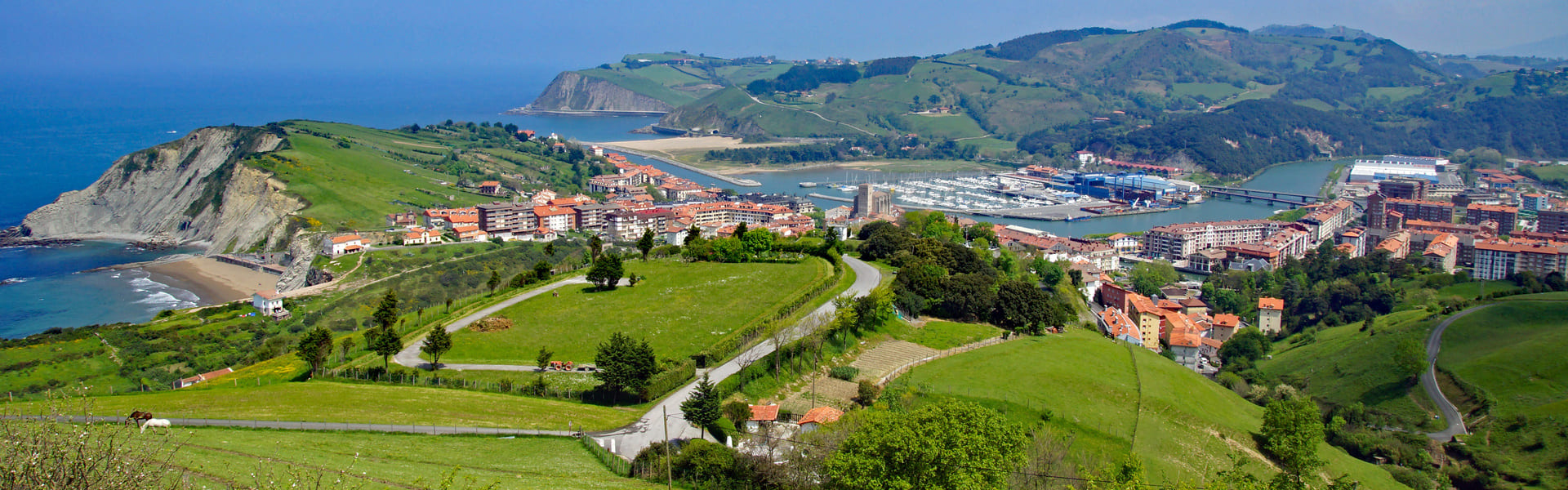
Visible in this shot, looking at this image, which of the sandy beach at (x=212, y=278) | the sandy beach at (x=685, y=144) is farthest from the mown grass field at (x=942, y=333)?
the sandy beach at (x=685, y=144)

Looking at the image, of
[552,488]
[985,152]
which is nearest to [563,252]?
[552,488]

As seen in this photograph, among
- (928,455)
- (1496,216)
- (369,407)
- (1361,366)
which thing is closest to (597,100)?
(1496,216)

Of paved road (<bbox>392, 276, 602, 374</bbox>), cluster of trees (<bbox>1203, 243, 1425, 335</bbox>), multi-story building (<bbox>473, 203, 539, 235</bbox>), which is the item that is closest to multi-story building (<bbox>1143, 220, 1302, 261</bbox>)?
cluster of trees (<bbox>1203, 243, 1425, 335</bbox>)

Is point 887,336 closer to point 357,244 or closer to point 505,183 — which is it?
point 357,244

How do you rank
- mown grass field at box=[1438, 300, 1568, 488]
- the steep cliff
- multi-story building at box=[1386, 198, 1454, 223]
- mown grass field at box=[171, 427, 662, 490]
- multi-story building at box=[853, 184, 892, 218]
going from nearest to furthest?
mown grass field at box=[171, 427, 662, 490]
mown grass field at box=[1438, 300, 1568, 488]
the steep cliff
multi-story building at box=[853, 184, 892, 218]
multi-story building at box=[1386, 198, 1454, 223]

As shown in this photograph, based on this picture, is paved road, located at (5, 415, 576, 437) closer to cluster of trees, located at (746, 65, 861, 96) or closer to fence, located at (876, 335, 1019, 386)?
fence, located at (876, 335, 1019, 386)
